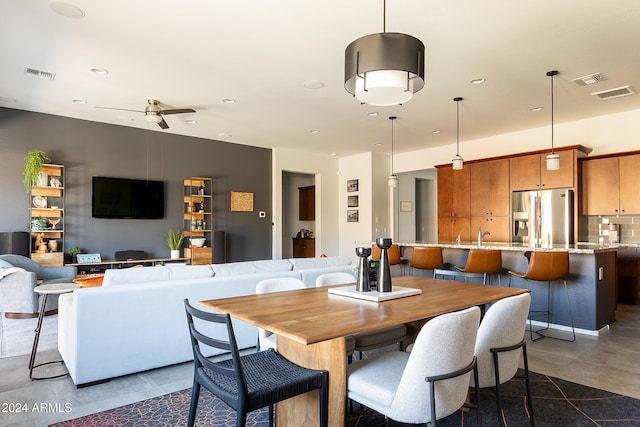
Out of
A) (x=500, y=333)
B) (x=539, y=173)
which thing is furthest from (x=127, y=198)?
(x=539, y=173)

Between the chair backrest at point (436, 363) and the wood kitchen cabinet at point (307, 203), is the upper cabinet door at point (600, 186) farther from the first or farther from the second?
the chair backrest at point (436, 363)

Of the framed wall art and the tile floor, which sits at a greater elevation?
the framed wall art

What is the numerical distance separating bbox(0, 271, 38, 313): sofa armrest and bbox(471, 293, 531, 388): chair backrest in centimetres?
457

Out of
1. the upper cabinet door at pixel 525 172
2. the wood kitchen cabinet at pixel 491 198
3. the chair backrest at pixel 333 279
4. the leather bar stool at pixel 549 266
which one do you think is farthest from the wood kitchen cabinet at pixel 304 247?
the chair backrest at pixel 333 279

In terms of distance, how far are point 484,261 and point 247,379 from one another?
3642mm

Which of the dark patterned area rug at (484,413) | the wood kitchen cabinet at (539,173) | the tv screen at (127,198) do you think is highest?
the wood kitchen cabinet at (539,173)

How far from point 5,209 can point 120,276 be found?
4123mm

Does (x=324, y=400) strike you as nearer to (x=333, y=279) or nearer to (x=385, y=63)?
(x=333, y=279)

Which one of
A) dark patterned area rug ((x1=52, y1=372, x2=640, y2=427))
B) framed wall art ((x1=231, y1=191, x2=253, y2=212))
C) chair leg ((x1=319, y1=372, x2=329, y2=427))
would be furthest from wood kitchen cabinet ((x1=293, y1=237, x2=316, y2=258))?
chair leg ((x1=319, y1=372, x2=329, y2=427))

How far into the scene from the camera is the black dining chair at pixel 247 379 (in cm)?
158

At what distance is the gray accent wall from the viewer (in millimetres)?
5887

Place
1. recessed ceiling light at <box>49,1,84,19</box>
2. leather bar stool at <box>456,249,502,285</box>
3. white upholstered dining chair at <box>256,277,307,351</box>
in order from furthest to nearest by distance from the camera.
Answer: leather bar stool at <box>456,249,502,285</box> → recessed ceiling light at <box>49,1,84,19</box> → white upholstered dining chair at <box>256,277,307,351</box>

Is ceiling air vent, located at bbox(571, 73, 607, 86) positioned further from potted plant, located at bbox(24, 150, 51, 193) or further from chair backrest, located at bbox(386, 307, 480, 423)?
potted plant, located at bbox(24, 150, 51, 193)

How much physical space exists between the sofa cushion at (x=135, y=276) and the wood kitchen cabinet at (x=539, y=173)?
5682 millimetres
